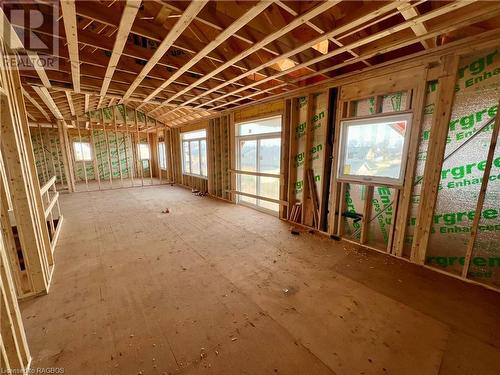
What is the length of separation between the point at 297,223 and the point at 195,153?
5160mm

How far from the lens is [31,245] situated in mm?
2176

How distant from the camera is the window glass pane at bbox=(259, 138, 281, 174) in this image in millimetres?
4844

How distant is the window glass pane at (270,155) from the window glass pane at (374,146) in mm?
1635

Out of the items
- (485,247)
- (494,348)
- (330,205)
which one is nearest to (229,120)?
(330,205)

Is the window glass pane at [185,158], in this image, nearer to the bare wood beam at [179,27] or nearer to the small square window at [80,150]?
the small square window at [80,150]

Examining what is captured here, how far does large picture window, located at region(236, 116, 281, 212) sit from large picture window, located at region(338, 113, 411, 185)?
1.60 m

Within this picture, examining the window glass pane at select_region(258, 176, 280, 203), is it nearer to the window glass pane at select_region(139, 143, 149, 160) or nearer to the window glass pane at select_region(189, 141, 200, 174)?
the window glass pane at select_region(189, 141, 200, 174)

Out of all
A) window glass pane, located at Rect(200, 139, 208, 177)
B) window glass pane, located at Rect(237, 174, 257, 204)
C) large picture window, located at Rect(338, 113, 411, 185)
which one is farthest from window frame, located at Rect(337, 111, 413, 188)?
window glass pane, located at Rect(200, 139, 208, 177)

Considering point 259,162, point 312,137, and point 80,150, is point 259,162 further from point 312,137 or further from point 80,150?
point 80,150

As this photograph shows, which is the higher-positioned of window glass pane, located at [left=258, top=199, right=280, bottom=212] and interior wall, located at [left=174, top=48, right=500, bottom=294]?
interior wall, located at [left=174, top=48, right=500, bottom=294]

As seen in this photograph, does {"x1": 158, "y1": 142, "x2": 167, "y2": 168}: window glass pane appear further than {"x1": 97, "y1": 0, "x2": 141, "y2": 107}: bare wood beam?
Yes

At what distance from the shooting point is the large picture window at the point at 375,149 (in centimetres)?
289

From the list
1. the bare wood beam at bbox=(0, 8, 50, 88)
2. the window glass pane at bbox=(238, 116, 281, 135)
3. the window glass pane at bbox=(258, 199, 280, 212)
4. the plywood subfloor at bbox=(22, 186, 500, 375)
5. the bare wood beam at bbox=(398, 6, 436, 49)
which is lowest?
the plywood subfloor at bbox=(22, 186, 500, 375)

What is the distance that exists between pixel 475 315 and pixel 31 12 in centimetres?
529
